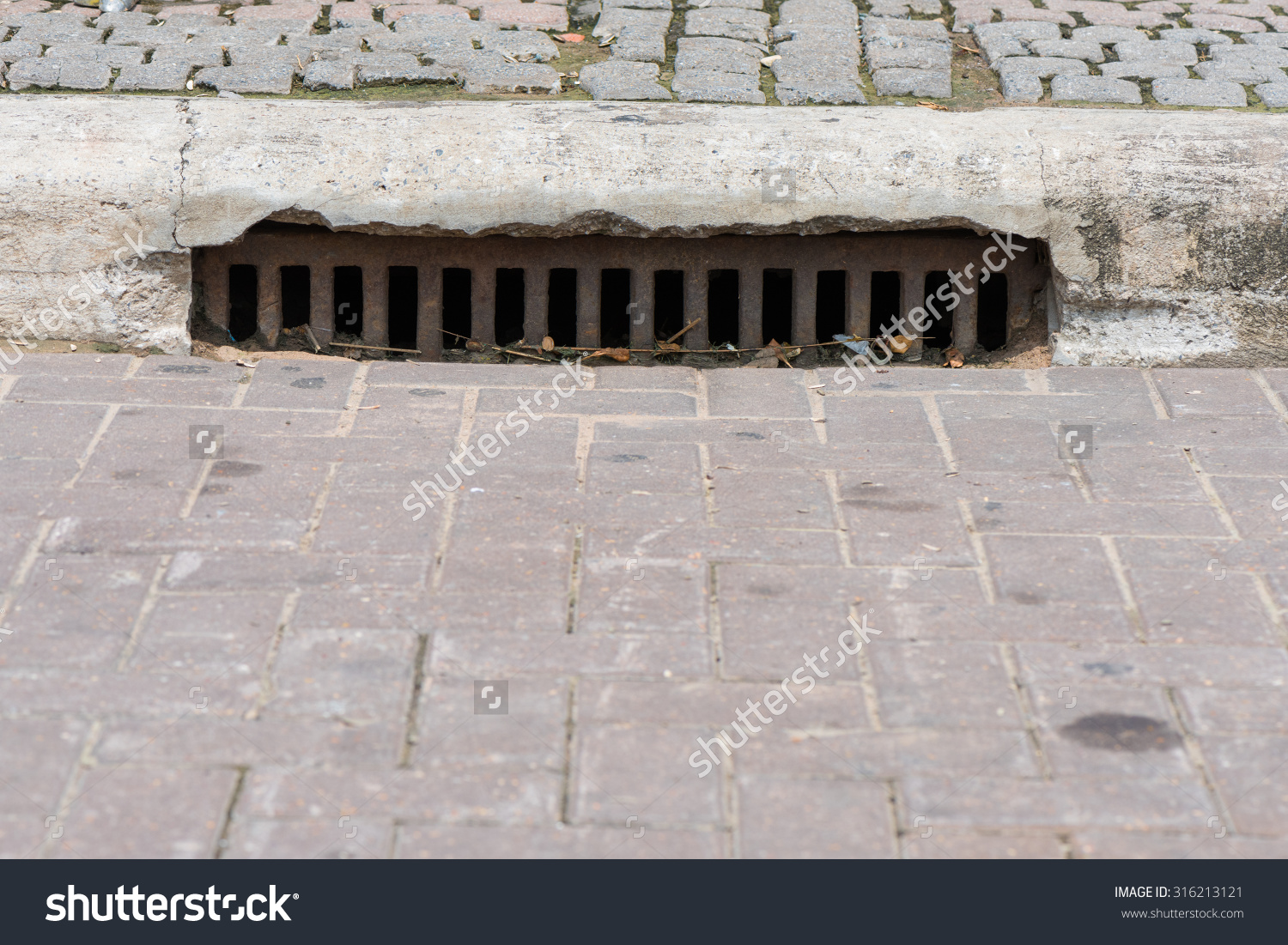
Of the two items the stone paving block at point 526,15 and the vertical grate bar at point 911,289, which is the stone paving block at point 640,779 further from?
the stone paving block at point 526,15

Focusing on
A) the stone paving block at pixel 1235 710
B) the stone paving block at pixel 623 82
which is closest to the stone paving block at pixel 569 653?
the stone paving block at pixel 1235 710

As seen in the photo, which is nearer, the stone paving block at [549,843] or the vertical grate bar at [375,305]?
the stone paving block at [549,843]

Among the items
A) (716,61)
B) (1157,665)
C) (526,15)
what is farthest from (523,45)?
(1157,665)

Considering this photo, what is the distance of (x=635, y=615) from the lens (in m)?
2.49

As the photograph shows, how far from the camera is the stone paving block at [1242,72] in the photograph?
13.6ft

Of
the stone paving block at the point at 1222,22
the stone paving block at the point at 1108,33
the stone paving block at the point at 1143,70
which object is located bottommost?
the stone paving block at the point at 1143,70

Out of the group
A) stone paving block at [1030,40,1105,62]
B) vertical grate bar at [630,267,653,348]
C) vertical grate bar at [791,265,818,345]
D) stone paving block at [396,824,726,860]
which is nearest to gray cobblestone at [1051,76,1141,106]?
stone paving block at [1030,40,1105,62]

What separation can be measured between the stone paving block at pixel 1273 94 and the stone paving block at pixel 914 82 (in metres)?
0.97

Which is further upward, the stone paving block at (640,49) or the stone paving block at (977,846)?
the stone paving block at (640,49)

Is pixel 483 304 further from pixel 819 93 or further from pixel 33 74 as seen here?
pixel 33 74

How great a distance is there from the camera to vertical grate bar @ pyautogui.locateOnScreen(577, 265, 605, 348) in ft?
12.3
